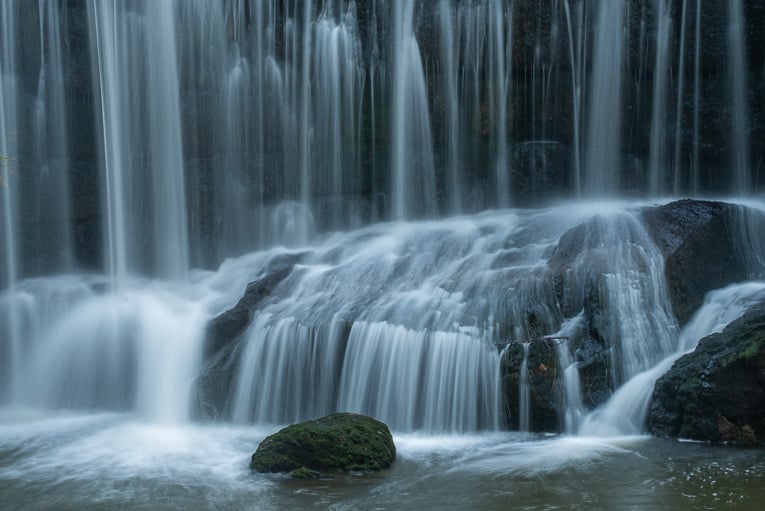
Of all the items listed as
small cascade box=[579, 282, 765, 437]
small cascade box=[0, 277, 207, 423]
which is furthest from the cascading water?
small cascade box=[579, 282, 765, 437]

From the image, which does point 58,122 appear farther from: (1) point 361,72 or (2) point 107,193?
(1) point 361,72

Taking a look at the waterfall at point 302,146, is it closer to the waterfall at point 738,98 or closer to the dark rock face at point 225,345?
the waterfall at point 738,98

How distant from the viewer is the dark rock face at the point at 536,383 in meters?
9.25

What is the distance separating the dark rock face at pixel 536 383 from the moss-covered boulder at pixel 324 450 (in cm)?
177

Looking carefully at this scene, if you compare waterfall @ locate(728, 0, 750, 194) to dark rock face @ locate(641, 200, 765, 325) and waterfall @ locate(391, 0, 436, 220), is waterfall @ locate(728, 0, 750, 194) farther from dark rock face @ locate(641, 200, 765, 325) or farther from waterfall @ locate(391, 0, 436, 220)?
waterfall @ locate(391, 0, 436, 220)

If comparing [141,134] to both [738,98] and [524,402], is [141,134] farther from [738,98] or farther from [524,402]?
[738,98]

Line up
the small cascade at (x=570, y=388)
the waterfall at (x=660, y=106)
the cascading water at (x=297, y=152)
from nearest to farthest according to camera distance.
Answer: the small cascade at (x=570, y=388) < the cascading water at (x=297, y=152) < the waterfall at (x=660, y=106)

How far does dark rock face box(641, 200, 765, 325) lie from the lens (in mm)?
10305

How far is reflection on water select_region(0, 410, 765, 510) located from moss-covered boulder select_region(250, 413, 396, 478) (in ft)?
0.56

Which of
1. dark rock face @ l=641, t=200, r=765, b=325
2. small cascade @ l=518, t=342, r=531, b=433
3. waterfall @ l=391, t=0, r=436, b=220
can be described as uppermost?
waterfall @ l=391, t=0, r=436, b=220

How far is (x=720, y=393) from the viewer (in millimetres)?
8312

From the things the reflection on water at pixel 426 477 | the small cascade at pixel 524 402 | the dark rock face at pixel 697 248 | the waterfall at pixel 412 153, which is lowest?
the reflection on water at pixel 426 477

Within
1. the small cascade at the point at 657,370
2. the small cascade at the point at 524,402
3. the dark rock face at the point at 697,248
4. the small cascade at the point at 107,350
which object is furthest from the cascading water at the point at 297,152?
the small cascade at the point at 524,402

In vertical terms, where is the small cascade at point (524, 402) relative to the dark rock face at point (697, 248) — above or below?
below
